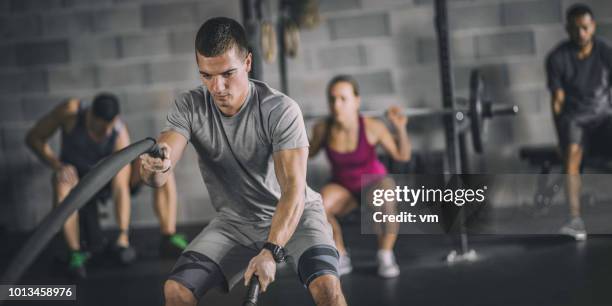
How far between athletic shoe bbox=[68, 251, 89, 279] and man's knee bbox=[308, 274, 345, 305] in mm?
2017

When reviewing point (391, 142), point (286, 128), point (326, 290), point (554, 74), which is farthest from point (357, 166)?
point (326, 290)

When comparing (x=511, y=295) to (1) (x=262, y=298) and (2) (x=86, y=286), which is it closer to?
(1) (x=262, y=298)

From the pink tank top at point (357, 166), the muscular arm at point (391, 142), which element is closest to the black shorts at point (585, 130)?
the muscular arm at point (391, 142)

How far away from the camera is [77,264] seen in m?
3.29

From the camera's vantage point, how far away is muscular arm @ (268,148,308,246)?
1601mm

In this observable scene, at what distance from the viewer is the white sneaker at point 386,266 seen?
113 inches

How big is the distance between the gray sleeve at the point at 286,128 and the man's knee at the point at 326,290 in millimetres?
351

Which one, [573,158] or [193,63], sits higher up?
[193,63]

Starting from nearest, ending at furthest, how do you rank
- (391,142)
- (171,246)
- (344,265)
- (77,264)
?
(344,265), (391,142), (77,264), (171,246)

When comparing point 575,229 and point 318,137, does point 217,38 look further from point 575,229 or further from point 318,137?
point 575,229

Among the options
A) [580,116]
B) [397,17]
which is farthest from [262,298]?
[397,17]

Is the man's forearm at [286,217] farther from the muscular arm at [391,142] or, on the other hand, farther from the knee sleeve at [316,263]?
the muscular arm at [391,142]

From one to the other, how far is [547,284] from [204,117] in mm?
1650

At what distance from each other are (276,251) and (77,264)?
2.10 m
